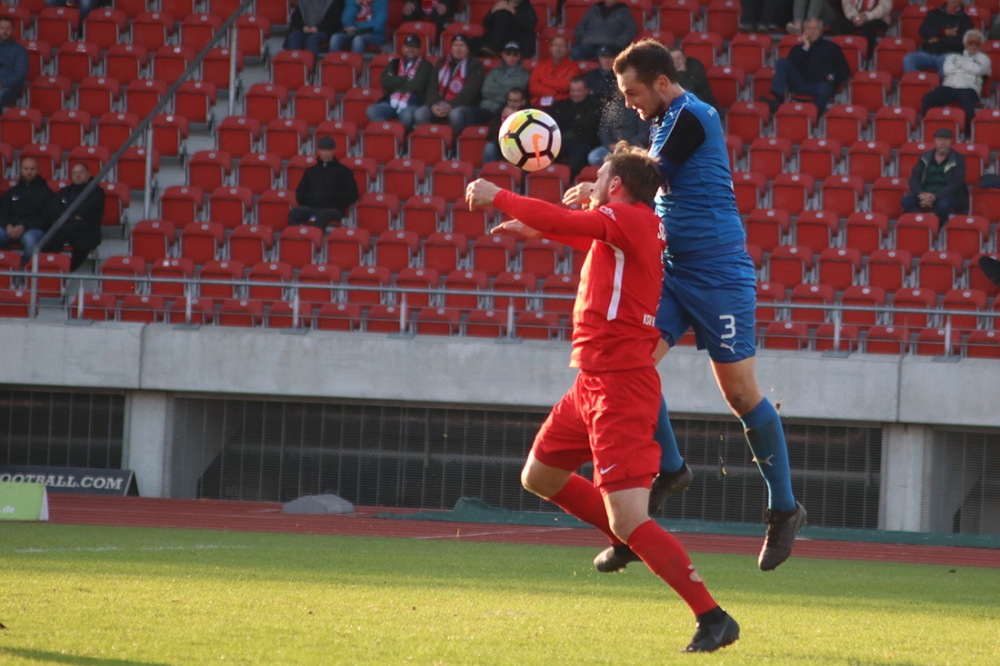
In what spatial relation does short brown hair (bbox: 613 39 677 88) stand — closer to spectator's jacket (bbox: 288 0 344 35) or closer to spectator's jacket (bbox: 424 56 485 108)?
spectator's jacket (bbox: 424 56 485 108)

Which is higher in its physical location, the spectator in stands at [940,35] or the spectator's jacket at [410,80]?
the spectator in stands at [940,35]

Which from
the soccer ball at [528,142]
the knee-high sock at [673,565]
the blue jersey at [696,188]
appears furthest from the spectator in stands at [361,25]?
the knee-high sock at [673,565]

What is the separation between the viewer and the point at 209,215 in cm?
1714

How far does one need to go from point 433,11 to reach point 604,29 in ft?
9.41

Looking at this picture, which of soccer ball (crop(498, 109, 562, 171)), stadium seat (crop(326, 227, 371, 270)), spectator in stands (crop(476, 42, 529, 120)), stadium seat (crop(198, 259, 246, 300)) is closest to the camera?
soccer ball (crop(498, 109, 562, 171))

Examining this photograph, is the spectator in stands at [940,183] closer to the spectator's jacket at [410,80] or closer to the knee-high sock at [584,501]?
the spectator's jacket at [410,80]

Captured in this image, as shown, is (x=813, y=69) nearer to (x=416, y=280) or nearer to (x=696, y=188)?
(x=416, y=280)

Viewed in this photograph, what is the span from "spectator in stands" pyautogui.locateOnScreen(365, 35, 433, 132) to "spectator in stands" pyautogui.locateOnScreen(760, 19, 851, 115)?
15.5ft

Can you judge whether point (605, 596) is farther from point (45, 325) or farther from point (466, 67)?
point (466, 67)

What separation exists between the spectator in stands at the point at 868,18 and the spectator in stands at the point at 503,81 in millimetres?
4673

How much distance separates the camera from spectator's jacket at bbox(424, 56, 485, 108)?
17594 mm

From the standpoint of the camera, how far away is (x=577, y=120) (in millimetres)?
16453

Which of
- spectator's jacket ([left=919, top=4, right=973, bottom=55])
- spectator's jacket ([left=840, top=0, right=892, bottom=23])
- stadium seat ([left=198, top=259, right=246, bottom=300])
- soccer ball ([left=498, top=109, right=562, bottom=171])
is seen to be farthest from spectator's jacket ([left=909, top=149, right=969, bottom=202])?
soccer ball ([left=498, top=109, right=562, bottom=171])

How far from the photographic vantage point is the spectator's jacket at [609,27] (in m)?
17.8
